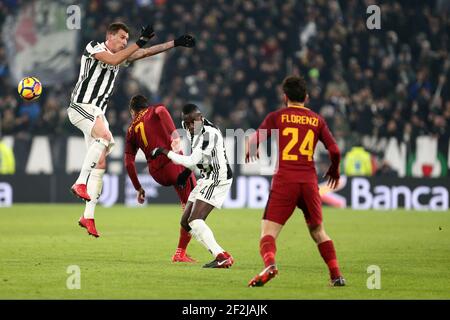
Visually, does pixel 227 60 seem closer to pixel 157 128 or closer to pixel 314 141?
pixel 157 128

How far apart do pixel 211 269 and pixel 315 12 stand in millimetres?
17191

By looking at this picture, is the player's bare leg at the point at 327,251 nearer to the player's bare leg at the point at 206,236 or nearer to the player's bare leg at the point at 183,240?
the player's bare leg at the point at 206,236

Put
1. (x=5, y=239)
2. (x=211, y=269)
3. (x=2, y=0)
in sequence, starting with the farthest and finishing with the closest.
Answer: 1. (x=2, y=0)
2. (x=5, y=239)
3. (x=211, y=269)

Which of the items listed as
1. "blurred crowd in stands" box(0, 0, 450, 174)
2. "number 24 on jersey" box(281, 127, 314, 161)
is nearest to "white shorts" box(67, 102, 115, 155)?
"number 24 on jersey" box(281, 127, 314, 161)

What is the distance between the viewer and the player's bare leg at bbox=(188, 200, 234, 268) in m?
11.6

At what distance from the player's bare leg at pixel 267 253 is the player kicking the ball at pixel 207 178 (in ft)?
6.49

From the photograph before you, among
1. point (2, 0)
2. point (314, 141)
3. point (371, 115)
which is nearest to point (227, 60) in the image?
point (371, 115)

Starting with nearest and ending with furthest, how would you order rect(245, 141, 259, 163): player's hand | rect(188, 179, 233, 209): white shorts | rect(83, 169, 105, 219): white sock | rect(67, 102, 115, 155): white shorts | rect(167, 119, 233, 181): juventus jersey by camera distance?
1. rect(245, 141, 259, 163): player's hand
2. rect(167, 119, 233, 181): juventus jersey
3. rect(188, 179, 233, 209): white shorts
4. rect(67, 102, 115, 155): white shorts
5. rect(83, 169, 105, 219): white sock

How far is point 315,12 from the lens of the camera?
27.7 meters

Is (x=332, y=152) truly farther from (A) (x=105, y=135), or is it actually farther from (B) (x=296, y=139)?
(A) (x=105, y=135)

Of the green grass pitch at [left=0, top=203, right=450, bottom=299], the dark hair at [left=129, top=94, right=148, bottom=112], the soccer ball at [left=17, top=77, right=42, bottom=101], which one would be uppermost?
the soccer ball at [left=17, top=77, right=42, bottom=101]

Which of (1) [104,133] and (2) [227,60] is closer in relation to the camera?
(1) [104,133]

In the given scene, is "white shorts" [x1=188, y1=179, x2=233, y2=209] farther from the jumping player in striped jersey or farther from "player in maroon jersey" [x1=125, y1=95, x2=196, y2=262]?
the jumping player in striped jersey

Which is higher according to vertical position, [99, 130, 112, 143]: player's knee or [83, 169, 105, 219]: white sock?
[99, 130, 112, 143]: player's knee
